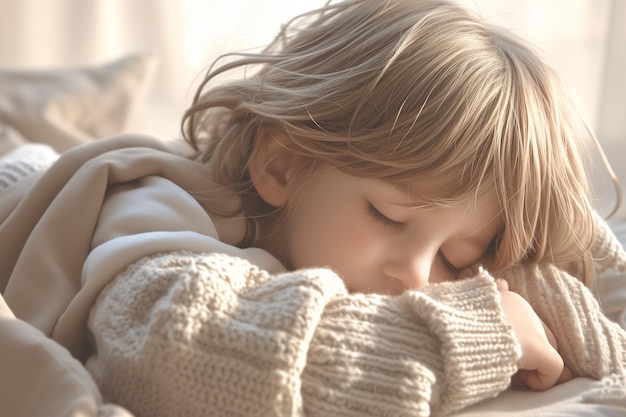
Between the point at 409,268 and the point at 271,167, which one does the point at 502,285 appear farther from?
the point at 271,167

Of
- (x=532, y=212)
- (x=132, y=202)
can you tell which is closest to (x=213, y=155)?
(x=132, y=202)

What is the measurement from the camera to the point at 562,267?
3.36 feet

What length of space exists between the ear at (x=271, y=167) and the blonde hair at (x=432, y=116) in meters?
0.02

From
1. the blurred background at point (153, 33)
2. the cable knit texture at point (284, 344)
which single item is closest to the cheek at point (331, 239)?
the cable knit texture at point (284, 344)

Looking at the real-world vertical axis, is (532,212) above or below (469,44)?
below

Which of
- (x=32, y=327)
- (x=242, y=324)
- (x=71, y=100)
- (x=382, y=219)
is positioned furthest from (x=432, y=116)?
(x=71, y=100)

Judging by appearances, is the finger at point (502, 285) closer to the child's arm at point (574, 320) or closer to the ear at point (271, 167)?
the child's arm at point (574, 320)

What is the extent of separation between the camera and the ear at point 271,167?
3.34 ft

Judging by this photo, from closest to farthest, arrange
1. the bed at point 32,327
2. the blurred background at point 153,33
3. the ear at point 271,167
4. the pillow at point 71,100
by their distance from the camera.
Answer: the bed at point 32,327 → the ear at point 271,167 → the pillow at point 71,100 → the blurred background at point 153,33

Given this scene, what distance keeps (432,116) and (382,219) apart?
130 mm

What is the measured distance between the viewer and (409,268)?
35.3 inches

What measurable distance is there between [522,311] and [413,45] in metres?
0.33

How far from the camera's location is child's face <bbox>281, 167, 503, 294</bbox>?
0.91m

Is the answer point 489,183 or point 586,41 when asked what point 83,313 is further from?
point 586,41
